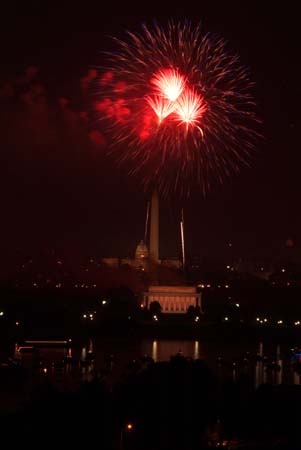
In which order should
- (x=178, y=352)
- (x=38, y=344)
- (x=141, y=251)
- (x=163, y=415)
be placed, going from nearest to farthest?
1. (x=163, y=415)
2. (x=178, y=352)
3. (x=38, y=344)
4. (x=141, y=251)

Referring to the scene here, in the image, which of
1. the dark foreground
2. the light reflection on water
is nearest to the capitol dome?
the light reflection on water

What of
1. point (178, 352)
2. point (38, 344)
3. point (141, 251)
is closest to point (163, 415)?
point (178, 352)

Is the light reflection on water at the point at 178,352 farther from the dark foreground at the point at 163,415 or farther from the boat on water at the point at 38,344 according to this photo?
the dark foreground at the point at 163,415

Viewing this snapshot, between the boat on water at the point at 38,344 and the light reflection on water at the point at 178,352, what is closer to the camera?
the light reflection on water at the point at 178,352

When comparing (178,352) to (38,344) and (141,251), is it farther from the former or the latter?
(141,251)

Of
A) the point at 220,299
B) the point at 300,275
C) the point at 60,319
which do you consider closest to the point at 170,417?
the point at 60,319

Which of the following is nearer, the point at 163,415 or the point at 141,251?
the point at 163,415

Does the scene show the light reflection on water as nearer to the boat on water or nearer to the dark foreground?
the boat on water

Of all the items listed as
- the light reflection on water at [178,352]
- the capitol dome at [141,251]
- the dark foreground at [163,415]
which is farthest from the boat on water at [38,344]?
the capitol dome at [141,251]

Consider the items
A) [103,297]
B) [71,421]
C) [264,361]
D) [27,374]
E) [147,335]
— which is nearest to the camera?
[71,421]

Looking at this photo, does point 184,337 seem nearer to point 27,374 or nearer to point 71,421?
point 27,374

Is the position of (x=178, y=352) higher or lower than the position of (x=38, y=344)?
lower
